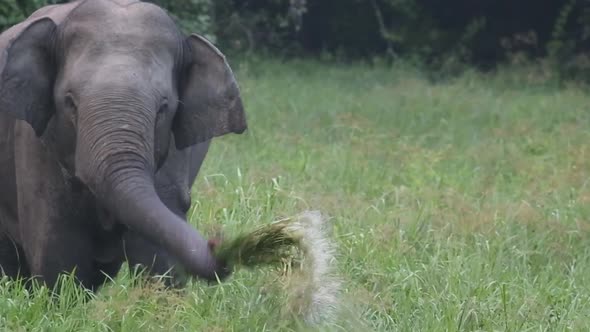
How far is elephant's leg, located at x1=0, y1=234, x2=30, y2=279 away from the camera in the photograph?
6.42m

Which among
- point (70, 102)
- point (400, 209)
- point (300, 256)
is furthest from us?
point (400, 209)

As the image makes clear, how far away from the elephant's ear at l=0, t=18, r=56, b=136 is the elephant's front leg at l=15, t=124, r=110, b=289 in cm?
21

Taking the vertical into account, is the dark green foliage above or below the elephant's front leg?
below

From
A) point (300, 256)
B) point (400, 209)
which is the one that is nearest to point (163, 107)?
point (300, 256)

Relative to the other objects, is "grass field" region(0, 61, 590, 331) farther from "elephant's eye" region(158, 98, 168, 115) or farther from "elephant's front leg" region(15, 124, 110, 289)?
"elephant's eye" region(158, 98, 168, 115)


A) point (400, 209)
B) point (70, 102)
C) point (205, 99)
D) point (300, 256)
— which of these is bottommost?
point (400, 209)

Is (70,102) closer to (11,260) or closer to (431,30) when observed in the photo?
(11,260)

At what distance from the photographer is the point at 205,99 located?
5746mm

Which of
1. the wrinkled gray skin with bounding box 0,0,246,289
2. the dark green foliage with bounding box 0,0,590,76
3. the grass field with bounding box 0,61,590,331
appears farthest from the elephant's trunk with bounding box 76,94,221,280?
the dark green foliage with bounding box 0,0,590,76

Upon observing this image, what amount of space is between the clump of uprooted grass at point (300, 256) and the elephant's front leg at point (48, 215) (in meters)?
0.94

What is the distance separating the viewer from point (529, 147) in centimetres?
1193

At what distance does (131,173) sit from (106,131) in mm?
195

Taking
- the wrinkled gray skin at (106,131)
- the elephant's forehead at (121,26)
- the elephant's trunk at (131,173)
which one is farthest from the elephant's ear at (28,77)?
the elephant's trunk at (131,173)

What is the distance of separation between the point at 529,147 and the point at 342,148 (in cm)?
182
